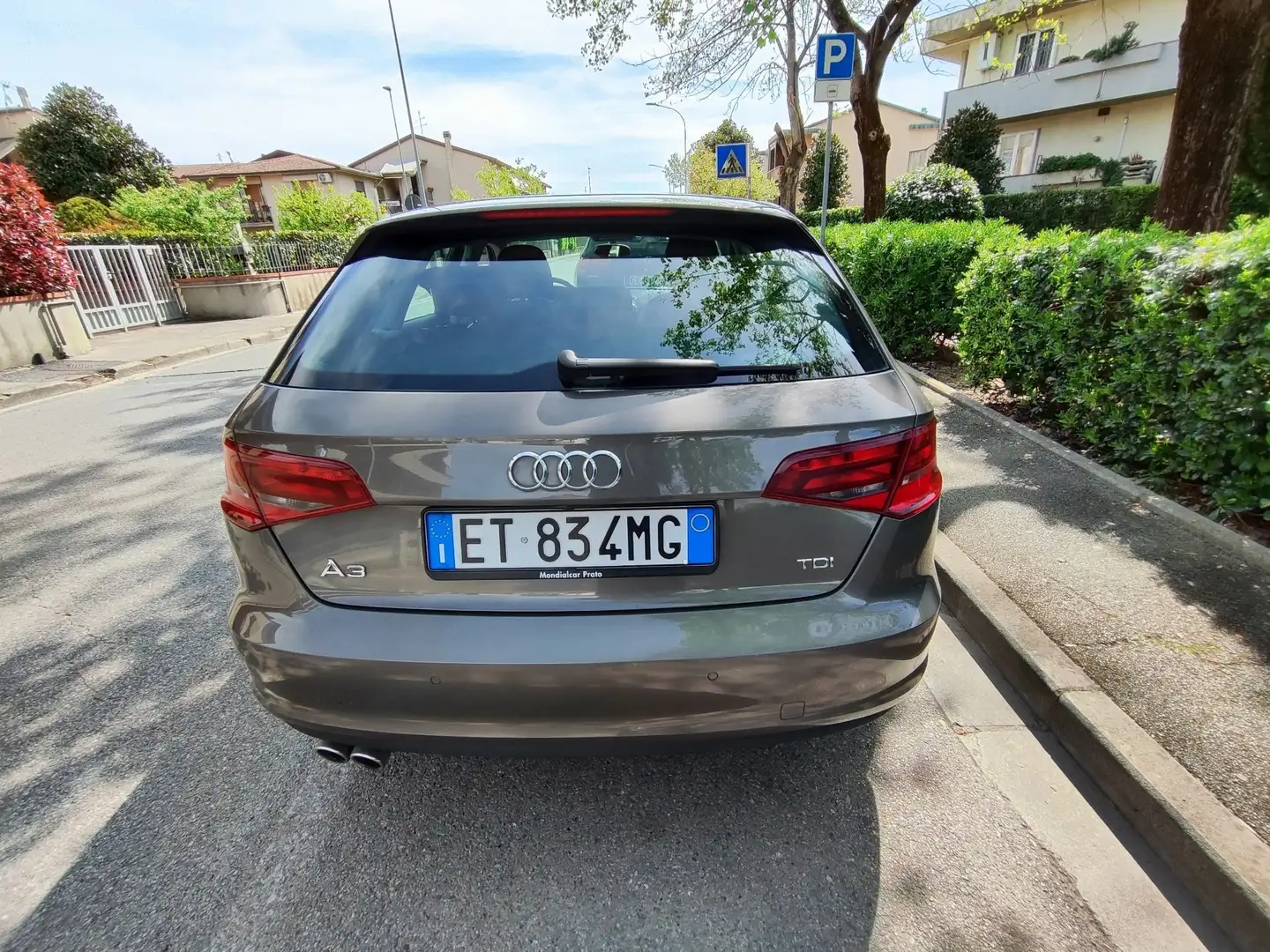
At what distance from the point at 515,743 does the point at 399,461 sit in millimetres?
712

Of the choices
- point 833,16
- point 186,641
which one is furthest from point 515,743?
point 833,16

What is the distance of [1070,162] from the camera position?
83.4ft

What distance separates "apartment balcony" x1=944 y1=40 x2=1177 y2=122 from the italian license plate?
29.2 m

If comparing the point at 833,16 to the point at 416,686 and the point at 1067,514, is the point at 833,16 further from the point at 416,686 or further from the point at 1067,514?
the point at 416,686

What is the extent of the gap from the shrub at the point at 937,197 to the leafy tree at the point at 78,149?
3576 centimetres

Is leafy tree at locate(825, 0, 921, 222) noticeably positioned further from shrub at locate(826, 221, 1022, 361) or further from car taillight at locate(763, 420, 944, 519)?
car taillight at locate(763, 420, 944, 519)

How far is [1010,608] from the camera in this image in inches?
109

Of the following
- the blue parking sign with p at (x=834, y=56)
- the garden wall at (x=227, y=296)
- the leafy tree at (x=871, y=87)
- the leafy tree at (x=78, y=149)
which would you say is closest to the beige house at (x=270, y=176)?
the leafy tree at (x=78, y=149)

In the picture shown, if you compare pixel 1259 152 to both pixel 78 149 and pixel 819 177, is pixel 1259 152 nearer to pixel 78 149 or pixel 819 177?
pixel 819 177

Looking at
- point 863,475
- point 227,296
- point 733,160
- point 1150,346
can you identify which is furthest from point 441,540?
point 227,296

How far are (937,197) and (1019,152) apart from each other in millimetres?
21768

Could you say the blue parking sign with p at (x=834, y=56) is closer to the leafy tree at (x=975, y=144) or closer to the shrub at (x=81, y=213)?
the leafy tree at (x=975, y=144)

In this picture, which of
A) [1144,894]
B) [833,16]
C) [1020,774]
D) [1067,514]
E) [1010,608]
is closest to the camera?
[1144,894]

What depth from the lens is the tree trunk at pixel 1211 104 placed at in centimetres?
553
